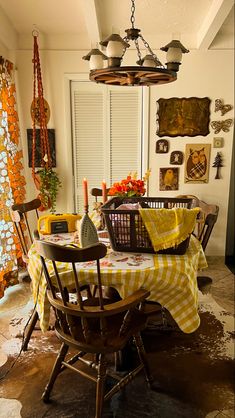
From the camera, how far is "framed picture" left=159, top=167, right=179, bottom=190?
3.88 metres

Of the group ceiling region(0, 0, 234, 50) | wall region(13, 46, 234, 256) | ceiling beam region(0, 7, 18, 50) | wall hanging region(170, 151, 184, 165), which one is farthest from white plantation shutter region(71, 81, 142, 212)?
ceiling beam region(0, 7, 18, 50)

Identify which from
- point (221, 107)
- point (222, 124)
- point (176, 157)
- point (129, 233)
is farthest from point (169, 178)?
point (129, 233)

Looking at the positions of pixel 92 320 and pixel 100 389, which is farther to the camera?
pixel 92 320

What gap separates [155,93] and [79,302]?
294 centimetres

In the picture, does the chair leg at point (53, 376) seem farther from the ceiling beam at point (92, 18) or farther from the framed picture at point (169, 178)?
the framed picture at point (169, 178)

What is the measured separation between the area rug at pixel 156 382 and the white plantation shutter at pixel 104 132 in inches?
81.6

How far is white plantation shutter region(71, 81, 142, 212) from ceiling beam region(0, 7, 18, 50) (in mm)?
759

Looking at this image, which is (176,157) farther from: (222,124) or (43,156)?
(43,156)

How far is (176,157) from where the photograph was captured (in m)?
3.85

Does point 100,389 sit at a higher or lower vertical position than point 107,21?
lower

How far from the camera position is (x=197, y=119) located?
3.74 m

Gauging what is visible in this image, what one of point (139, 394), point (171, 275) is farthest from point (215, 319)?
point (171, 275)

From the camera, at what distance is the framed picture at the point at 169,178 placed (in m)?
3.88

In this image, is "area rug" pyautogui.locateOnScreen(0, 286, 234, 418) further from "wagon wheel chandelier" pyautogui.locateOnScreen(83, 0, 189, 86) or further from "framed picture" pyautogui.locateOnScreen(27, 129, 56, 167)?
"framed picture" pyautogui.locateOnScreen(27, 129, 56, 167)
